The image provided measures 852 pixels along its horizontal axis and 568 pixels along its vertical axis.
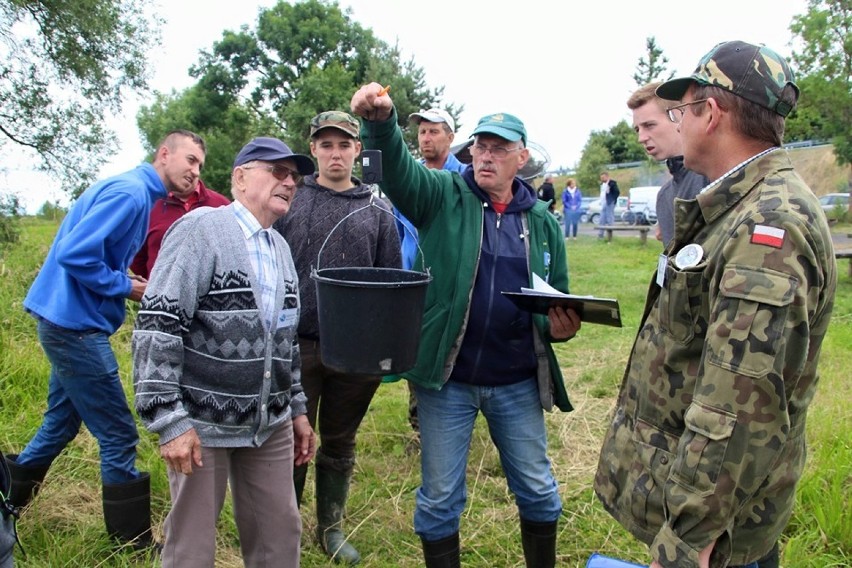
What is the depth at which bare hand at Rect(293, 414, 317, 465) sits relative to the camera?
8.72 ft

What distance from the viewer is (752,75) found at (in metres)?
1.56

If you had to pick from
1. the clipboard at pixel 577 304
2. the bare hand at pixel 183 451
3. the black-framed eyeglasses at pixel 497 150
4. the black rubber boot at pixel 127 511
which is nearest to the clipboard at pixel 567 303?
the clipboard at pixel 577 304

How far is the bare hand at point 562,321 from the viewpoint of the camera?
248 cm

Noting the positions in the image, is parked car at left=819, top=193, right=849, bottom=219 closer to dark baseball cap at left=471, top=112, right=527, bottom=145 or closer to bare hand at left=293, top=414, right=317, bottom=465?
dark baseball cap at left=471, top=112, right=527, bottom=145

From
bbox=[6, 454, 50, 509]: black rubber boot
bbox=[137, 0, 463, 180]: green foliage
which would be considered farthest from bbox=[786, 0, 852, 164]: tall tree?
bbox=[6, 454, 50, 509]: black rubber boot

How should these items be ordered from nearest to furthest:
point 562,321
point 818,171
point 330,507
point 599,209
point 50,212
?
point 562,321, point 330,507, point 50,212, point 599,209, point 818,171

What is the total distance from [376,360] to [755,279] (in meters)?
1.25

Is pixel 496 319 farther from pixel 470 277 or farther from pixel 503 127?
pixel 503 127

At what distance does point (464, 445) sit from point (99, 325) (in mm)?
1664

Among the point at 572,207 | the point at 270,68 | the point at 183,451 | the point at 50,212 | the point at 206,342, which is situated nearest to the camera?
the point at 183,451

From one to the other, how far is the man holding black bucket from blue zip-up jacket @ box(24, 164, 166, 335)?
25.6 inches

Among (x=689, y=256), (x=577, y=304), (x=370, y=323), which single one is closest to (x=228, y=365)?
(x=370, y=323)

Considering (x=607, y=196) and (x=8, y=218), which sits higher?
(x=607, y=196)

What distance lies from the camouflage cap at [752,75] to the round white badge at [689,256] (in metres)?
0.36
